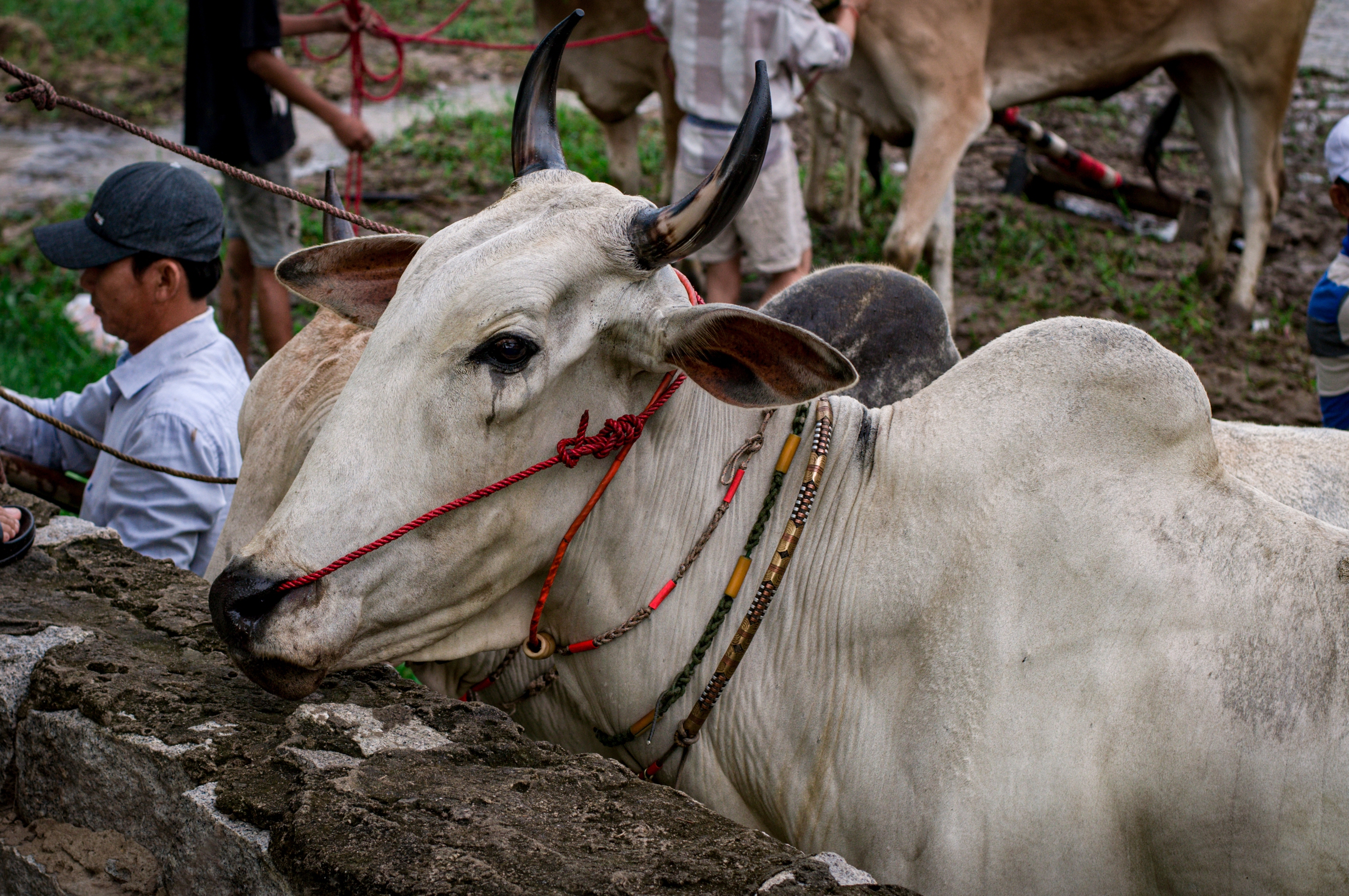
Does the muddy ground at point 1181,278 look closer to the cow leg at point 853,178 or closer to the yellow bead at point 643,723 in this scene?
the cow leg at point 853,178

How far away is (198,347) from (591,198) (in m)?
1.77

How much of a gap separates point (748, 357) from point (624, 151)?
20.0 ft

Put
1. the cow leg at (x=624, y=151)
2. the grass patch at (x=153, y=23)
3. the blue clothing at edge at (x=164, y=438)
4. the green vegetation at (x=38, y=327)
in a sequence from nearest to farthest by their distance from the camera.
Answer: the blue clothing at edge at (x=164, y=438) → the green vegetation at (x=38, y=327) → the cow leg at (x=624, y=151) → the grass patch at (x=153, y=23)

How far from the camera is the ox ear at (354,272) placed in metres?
2.41

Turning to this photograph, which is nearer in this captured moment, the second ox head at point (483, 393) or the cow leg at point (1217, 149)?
the second ox head at point (483, 393)

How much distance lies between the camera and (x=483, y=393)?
1.96 m

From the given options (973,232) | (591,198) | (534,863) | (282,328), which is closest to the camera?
(534,863)

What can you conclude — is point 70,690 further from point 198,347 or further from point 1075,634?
point 1075,634

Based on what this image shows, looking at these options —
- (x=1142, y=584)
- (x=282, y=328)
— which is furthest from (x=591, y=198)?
(x=282, y=328)

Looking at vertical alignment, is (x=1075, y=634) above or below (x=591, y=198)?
below

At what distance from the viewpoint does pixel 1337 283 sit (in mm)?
3686

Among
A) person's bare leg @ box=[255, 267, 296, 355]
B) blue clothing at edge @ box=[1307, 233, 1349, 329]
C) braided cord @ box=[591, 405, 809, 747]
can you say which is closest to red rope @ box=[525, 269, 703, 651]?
braided cord @ box=[591, 405, 809, 747]

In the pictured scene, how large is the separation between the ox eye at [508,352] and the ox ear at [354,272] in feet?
1.70

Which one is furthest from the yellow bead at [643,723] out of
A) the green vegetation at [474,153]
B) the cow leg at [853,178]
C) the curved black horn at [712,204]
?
the cow leg at [853,178]
